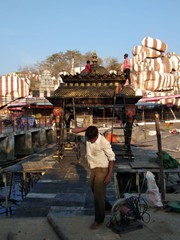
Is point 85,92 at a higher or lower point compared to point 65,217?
higher

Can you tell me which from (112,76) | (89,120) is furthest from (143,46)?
(112,76)

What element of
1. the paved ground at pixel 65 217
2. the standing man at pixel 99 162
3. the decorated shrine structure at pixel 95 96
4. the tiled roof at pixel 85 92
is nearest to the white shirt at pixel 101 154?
the standing man at pixel 99 162

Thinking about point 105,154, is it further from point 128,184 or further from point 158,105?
point 158,105

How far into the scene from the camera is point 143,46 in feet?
186

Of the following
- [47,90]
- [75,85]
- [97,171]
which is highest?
[47,90]

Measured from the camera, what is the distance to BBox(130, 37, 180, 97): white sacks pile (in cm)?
4822

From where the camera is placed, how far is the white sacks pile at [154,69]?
158 ft

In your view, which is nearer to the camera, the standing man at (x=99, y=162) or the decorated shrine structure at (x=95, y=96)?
the standing man at (x=99, y=162)

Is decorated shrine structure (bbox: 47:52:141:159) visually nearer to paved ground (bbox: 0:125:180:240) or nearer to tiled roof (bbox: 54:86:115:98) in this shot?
tiled roof (bbox: 54:86:115:98)

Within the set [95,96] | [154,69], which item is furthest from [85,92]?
[154,69]

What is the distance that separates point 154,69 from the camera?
5334cm

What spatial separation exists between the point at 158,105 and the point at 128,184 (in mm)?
29924

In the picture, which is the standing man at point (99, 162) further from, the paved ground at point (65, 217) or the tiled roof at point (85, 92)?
the tiled roof at point (85, 92)

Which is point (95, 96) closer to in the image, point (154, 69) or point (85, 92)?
point (85, 92)
